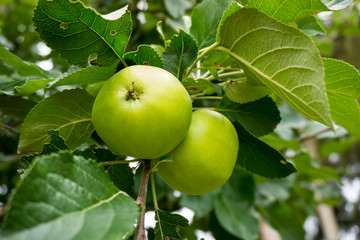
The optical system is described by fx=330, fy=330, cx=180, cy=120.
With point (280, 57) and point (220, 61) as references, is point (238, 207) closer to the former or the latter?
point (220, 61)

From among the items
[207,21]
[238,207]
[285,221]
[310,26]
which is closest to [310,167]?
[285,221]

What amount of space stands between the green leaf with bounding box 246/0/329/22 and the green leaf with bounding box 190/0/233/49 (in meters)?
0.17

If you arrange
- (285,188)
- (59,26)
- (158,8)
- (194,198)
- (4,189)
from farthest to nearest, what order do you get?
(285,188) < (158,8) < (4,189) < (194,198) < (59,26)

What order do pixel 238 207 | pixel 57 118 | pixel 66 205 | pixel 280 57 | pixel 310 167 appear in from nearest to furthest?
pixel 66 205, pixel 280 57, pixel 57 118, pixel 238 207, pixel 310 167

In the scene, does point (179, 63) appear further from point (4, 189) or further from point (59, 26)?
point (4, 189)

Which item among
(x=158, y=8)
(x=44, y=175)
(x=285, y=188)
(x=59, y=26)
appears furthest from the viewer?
(x=285, y=188)

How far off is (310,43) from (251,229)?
85cm

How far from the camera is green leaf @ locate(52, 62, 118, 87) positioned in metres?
0.52

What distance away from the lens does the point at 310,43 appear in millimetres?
424

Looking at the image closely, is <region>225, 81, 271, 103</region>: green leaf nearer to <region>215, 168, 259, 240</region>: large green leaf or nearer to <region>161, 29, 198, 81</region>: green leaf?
<region>161, 29, 198, 81</region>: green leaf

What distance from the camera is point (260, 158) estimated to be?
0.63 m

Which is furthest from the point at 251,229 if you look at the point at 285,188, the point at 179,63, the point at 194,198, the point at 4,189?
the point at 4,189

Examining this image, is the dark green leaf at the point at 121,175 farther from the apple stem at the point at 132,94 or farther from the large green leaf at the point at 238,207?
the large green leaf at the point at 238,207

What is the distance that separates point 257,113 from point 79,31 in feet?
1.20
